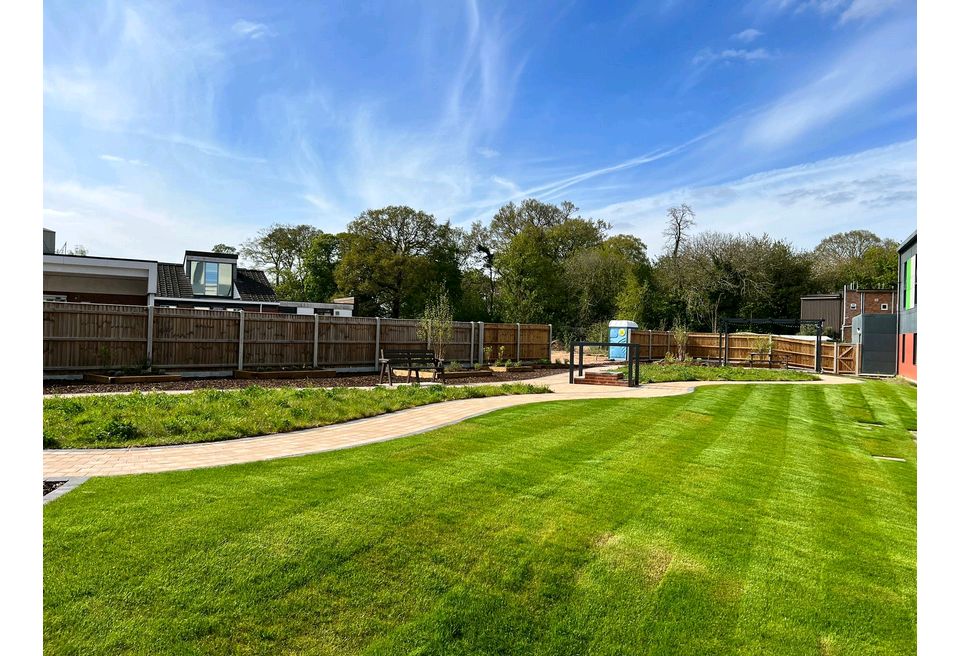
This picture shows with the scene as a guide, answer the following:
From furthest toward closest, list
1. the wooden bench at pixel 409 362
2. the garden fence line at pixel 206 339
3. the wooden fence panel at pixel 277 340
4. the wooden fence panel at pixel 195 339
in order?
1. the wooden fence panel at pixel 277 340
2. the wooden bench at pixel 409 362
3. the wooden fence panel at pixel 195 339
4. the garden fence line at pixel 206 339

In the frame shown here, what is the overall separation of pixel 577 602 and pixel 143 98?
470 centimetres

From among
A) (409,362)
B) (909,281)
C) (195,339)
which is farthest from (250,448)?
(909,281)

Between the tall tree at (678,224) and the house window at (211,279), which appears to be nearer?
the house window at (211,279)

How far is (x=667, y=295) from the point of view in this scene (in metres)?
40.2

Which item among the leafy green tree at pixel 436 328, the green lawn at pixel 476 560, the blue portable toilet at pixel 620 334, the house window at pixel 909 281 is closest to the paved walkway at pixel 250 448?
the green lawn at pixel 476 560

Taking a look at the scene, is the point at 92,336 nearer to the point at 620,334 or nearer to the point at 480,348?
the point at 480,348

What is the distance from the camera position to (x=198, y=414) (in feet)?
26.4

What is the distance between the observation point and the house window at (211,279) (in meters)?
32.6

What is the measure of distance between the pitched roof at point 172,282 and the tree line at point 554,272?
410 inches

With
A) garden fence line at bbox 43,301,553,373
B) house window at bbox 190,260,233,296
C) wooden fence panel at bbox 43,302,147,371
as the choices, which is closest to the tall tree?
garden fence line at bbox 43,301,553,373

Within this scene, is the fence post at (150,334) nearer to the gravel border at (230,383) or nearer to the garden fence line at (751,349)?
the gravel border at (230,383)

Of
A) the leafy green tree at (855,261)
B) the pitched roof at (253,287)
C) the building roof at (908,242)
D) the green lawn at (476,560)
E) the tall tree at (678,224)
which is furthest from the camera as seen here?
the tall tree at (678,224)

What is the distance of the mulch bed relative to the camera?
11727 millimetres
